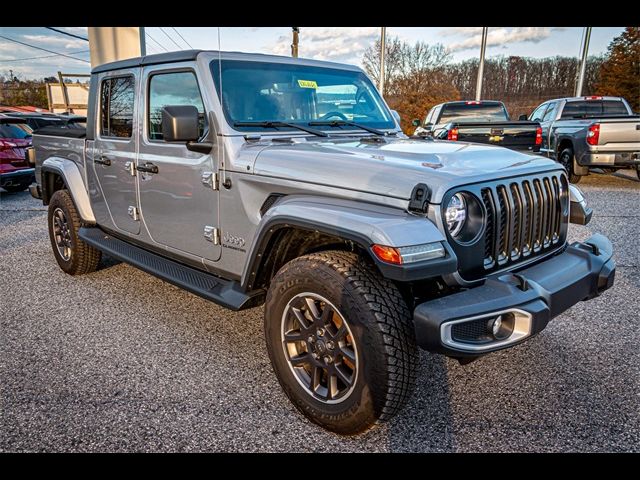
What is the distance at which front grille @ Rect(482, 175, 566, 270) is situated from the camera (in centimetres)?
250

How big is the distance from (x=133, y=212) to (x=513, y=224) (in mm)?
2949

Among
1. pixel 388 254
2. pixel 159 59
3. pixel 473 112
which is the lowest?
pixel 388 254

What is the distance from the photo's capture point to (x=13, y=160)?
405 inches

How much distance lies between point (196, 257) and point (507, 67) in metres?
31.5

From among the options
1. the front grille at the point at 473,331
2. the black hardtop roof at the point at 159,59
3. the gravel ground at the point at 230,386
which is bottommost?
the gravel ground at the point at 230,386

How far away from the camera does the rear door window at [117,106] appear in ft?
13.1

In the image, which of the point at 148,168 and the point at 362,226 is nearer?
the point at 362,226

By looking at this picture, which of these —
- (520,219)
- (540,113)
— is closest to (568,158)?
(540,113)

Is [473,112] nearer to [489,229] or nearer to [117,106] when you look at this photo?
[117,106]

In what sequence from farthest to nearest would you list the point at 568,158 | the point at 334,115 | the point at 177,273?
1. the point at 568,158
2. the point at 334,115
3. the point at 177,273

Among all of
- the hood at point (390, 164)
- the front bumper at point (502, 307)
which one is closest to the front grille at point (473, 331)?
the front bumper at point (502, 307)

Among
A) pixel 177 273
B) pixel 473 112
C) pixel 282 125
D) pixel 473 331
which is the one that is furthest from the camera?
pixel 473 112

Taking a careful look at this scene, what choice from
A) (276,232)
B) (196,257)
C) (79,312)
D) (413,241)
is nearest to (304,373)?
(276,232)

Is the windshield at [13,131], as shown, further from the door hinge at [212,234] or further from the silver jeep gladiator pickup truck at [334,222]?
the door hinge at [212,234]
